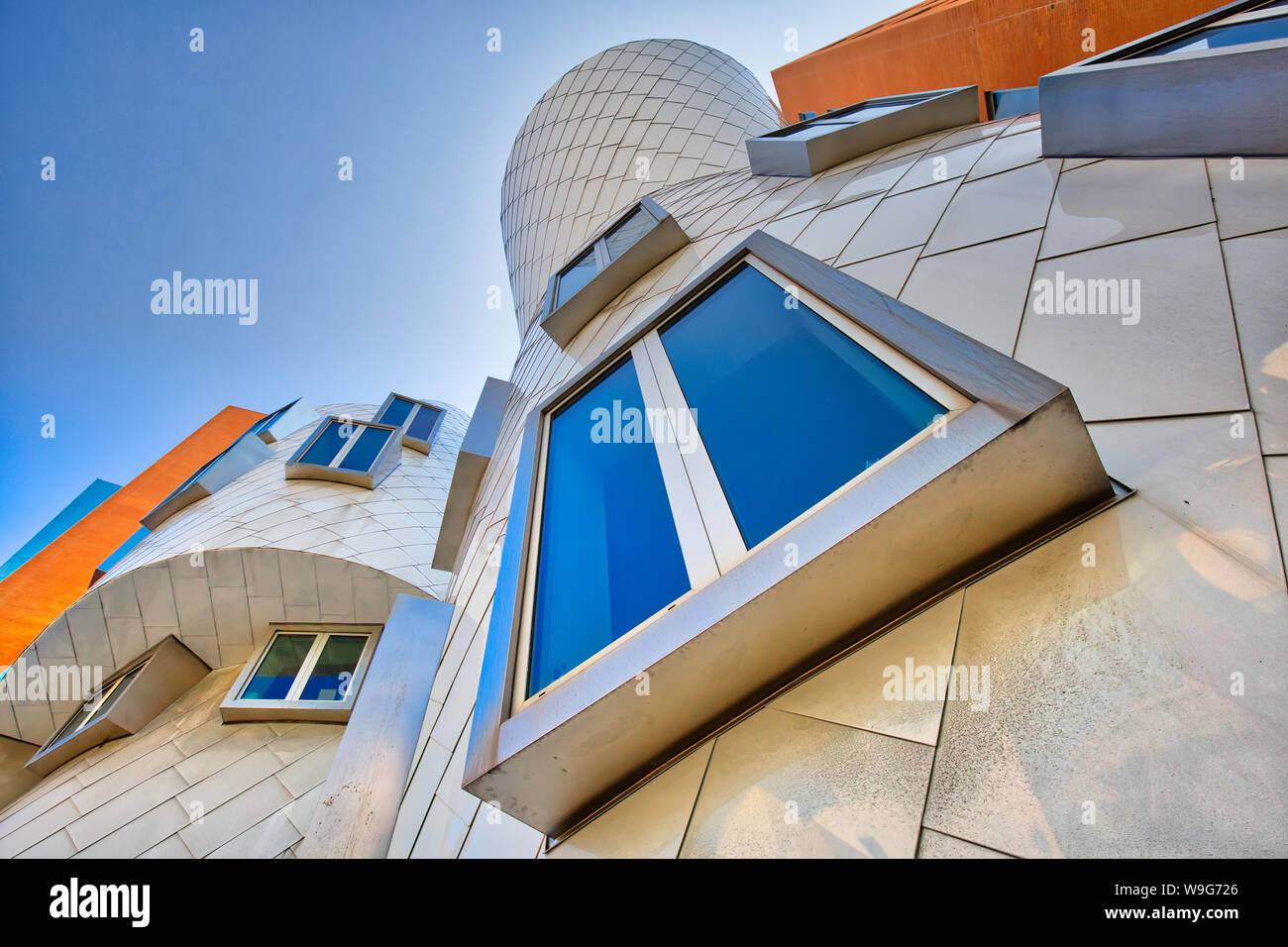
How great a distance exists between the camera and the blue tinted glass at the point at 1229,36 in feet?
10.3

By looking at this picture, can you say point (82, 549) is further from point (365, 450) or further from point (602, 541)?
point (602, 541)

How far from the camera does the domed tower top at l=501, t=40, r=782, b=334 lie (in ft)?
44.9

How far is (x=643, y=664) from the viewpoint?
6.18 feet

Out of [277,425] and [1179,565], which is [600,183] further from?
[1179,565]

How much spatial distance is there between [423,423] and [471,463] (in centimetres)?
1012

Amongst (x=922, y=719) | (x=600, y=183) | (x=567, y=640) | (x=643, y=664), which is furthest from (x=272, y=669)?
(x=600, y=183)

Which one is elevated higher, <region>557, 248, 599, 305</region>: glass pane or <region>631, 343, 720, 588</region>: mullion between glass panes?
<region>557, 248, 599, 305</region>: glass pane

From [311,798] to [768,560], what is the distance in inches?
328

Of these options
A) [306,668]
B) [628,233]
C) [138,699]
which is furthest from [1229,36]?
[138,699]

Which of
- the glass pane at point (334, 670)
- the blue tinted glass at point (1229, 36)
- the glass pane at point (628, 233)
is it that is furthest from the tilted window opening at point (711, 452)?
the glass pane at point (334, 670)

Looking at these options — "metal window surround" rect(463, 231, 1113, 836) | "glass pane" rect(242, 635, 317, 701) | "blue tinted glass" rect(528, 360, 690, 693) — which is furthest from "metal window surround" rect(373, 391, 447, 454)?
"metal window surround" rect(463, 231, 1113, 836)

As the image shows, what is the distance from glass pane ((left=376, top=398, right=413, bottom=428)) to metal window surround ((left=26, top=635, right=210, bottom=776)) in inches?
306

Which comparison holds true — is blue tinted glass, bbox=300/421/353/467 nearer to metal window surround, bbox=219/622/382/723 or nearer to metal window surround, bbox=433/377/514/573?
metal window surround, bbox=219/622/382/723
